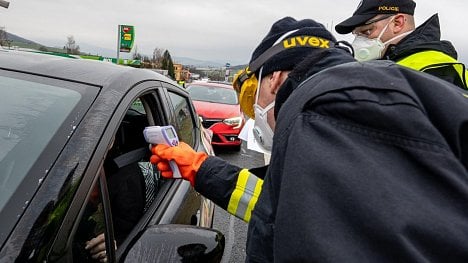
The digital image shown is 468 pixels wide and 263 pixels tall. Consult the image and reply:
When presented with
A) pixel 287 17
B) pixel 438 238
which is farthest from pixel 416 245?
pixel 287 17

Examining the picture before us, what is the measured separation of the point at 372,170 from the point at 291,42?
701 mm

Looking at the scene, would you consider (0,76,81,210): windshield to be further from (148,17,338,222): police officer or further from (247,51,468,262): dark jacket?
(247,51,468,262): dark jacket

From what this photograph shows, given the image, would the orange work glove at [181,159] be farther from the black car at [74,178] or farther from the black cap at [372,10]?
the black cap at [372,10]

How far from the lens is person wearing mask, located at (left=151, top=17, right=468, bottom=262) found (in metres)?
0.63

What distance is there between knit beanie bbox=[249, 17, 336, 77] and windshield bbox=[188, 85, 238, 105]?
7.12 meters

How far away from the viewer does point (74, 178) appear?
3.74 ft

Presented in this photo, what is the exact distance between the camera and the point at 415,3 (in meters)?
2.88

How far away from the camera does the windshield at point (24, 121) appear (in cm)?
116

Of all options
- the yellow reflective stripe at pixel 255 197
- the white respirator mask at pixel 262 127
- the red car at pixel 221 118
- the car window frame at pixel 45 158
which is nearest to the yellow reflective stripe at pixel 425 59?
the white respirator mask at pixel 262 127

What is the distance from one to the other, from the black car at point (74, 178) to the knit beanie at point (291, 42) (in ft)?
1.84

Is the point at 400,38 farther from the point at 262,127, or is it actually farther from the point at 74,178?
the point at 74,178

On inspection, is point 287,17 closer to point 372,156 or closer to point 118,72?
point 118,72

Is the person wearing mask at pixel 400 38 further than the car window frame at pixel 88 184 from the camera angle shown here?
Yes

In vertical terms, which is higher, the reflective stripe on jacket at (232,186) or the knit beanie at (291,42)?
the knit beanie at (291,42)
